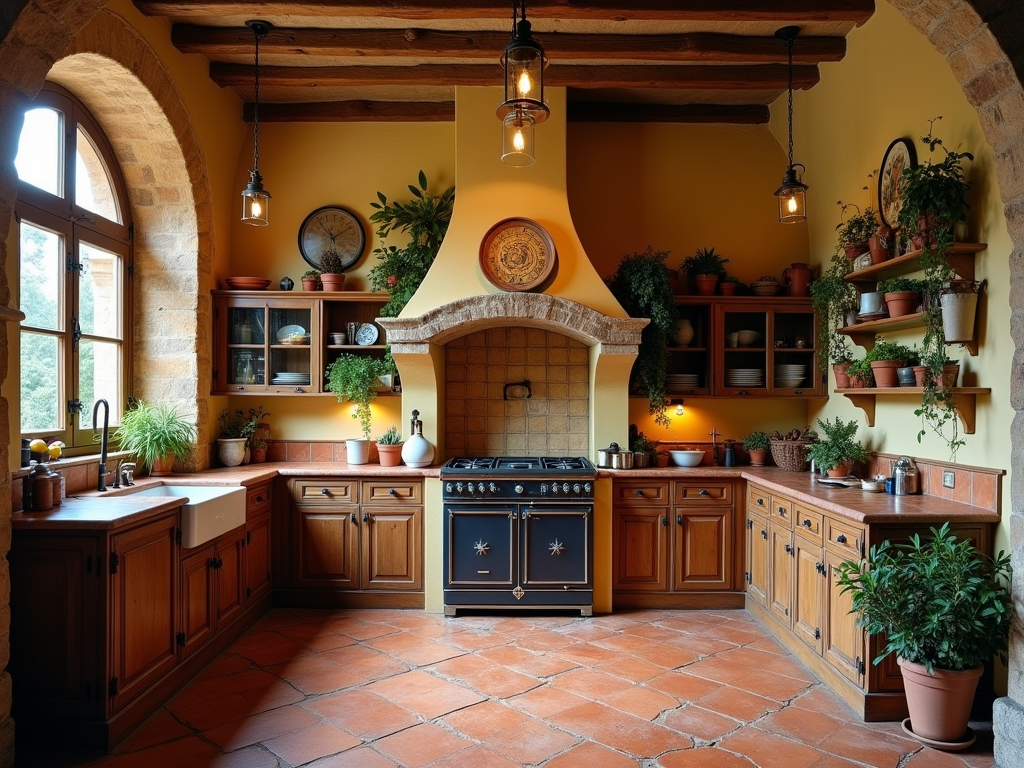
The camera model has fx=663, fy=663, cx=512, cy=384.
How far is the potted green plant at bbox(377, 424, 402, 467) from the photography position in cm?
481

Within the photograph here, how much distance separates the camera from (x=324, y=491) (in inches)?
181

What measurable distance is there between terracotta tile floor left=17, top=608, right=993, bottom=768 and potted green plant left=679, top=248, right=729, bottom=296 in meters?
2.40

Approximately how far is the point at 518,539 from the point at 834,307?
Result: 8.49 feet

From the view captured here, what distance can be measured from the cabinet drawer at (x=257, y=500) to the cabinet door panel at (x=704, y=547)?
2818 mm

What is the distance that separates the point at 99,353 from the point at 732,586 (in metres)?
4.43

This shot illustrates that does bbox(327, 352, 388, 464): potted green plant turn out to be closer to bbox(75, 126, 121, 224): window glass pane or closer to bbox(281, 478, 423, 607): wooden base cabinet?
bbox(281, 478, 423, 607): wooden base cabinet

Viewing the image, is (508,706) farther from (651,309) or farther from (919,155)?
(919,155)

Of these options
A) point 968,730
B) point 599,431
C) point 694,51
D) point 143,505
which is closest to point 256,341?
point 143,505

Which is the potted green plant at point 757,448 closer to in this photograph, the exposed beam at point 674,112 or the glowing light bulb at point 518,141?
the exposed beam at point 674,112

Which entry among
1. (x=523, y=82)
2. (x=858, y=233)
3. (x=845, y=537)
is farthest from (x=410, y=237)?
(x=845, y=537)

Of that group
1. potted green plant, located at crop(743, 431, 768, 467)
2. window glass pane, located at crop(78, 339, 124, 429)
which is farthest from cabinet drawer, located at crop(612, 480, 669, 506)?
window glass pane, located at crop(78, 339, 124, 429)

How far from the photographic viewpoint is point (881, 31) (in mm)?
3924

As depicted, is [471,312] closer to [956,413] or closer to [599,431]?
[599,431]

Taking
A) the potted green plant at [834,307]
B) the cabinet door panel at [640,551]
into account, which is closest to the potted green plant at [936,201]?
the potted green plant at [834,307]
